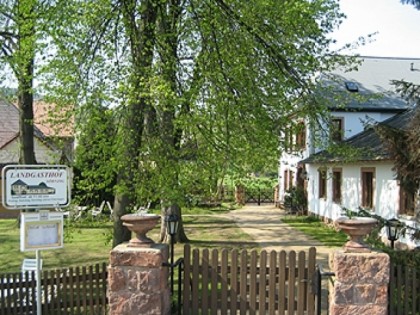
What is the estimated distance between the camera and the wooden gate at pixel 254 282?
5.54 metres

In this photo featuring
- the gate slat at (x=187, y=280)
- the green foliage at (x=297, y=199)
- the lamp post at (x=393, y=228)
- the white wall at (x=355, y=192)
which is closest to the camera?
the gate slat at (x=187, y=280)

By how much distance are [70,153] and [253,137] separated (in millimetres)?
4769

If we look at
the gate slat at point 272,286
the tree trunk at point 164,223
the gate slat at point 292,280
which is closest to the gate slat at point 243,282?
the gate slat at point 272,286

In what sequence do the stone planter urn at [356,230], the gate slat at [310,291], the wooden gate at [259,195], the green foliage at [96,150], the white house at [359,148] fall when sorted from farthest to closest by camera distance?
1. the wooden gate at [259,195]
2. the white house at [359,148]
3. the green foliage at [96,150]
4. the gate slat at [310,291]
5. the stone planter urn at [356,230]

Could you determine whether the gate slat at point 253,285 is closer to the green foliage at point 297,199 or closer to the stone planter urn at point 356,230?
the stone planter urn at point 356,230

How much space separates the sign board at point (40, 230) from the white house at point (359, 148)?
20.0 feet

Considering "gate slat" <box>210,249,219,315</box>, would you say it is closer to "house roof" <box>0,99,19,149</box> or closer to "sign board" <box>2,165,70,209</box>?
"sign board" <box>2,165,70,209</box>

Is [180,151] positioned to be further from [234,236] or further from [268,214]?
[268,214]

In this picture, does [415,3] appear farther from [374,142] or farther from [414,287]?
[374,142]

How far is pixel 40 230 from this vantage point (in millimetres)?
5199

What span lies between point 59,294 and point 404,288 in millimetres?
Answer: 4540

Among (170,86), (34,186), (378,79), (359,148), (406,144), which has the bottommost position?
(34,186)

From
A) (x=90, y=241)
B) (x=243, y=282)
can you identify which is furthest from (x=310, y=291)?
(x=90, y=241)

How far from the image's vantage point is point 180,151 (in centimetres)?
757
